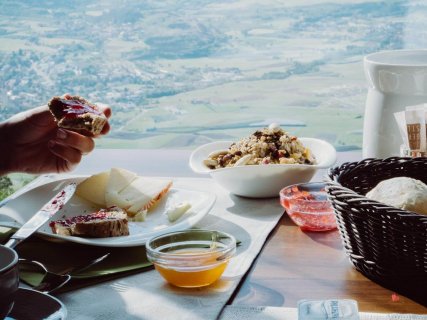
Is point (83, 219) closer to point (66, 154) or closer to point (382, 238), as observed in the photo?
point (66, 154)

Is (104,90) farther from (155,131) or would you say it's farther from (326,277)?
(326,277)

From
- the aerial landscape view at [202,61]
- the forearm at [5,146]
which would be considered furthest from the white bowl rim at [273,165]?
the aerial landscape view at [202,61]

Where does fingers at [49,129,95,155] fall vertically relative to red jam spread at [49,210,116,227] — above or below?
above

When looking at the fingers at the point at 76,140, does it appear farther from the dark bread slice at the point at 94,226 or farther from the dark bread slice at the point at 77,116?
the dark bread slice at the point at 94,226

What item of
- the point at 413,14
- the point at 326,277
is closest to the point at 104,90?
the point at 413,14

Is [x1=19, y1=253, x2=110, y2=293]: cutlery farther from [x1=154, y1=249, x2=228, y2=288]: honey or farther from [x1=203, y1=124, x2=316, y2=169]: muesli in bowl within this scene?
[x1=203, y1=124, x2=316, y2=169]: muesli in bowl

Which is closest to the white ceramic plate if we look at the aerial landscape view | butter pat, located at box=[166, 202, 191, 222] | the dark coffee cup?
butter pat, located at box=[166, 202, 191, 222]

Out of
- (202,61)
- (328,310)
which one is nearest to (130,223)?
(328,310)
